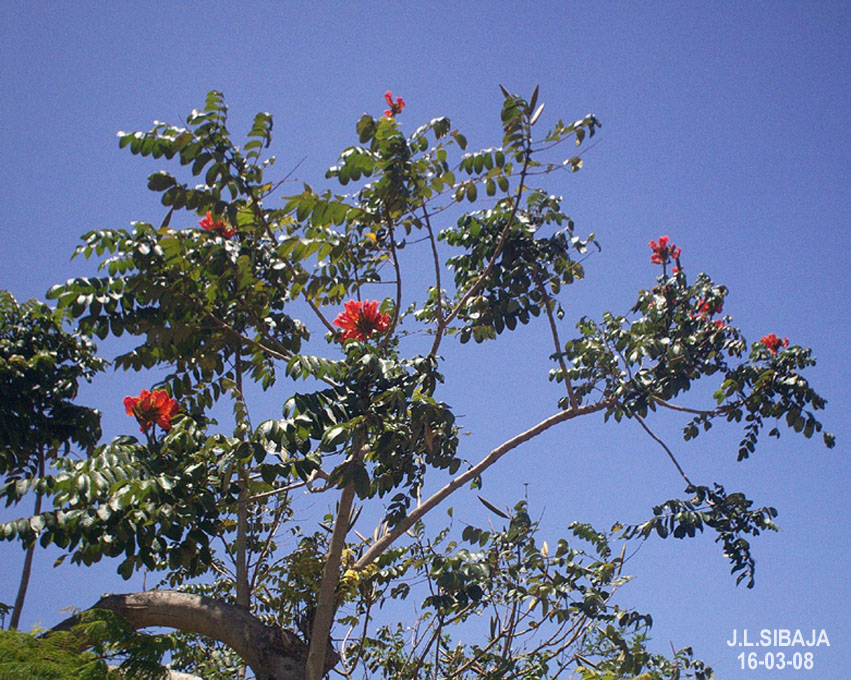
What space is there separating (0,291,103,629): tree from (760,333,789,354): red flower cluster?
548 cm

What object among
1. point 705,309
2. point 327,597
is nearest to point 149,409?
point 327,597

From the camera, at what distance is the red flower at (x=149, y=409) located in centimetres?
444

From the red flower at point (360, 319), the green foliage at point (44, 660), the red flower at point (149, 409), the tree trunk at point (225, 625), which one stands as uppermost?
the red flower at point (360, 319)

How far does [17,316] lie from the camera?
6875 mm

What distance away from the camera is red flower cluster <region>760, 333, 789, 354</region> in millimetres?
5840

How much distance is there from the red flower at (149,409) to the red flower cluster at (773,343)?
428 cm

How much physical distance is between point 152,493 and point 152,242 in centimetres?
161

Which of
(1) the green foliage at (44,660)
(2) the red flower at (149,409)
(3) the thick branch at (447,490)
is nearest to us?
(1) the green foliage at (44,660)

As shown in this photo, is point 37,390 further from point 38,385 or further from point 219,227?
point 219,227

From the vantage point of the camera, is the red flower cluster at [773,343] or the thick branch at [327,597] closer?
the thick branch at [327,597]

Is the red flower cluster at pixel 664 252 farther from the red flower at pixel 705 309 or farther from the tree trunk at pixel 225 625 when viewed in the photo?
the tree trunk at pixel 225 625

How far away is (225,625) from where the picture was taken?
4.59 metres

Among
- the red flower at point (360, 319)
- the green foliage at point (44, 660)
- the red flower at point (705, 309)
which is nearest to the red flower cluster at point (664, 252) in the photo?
the red flower at point (705, 309)

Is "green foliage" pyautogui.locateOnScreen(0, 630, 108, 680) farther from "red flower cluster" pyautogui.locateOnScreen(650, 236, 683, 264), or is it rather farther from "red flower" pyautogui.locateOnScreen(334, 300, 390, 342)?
"red flower cluster" pyautogui.locateOnScreen(650, 236, 683, 264)
